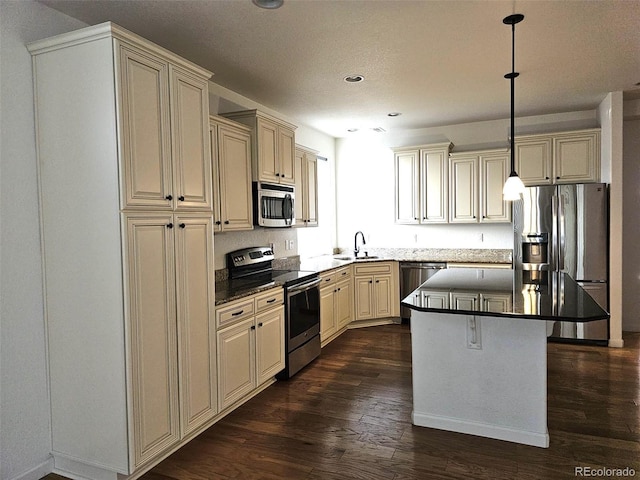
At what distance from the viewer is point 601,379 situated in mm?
3721

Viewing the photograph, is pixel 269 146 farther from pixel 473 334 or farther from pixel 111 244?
pixel 473 334

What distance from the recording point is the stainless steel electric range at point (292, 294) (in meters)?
3.85

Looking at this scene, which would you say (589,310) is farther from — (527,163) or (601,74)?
(527,163)

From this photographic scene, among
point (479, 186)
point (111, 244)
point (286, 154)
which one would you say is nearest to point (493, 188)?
point (479, 186)

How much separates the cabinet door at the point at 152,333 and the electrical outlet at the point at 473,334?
6.05 feet

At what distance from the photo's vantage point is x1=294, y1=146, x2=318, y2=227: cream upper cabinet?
485 centimetres

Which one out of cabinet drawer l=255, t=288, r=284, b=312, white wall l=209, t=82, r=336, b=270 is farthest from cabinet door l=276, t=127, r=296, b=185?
cabinet drawer l=255, t=288, r=284, b=312

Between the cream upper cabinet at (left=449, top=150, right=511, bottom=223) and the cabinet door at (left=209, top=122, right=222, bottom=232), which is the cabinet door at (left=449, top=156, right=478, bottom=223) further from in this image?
the cabinet door at (left=209, top=122, right=222, bottom=232)

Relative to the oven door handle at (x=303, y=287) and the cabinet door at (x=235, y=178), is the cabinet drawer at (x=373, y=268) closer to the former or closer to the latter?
the oven door handle at (x=303, y=287)

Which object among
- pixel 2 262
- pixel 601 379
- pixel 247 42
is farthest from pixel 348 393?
pixel 247 42

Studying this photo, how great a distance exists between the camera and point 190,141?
2723 mm

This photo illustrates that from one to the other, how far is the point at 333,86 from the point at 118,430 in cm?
324

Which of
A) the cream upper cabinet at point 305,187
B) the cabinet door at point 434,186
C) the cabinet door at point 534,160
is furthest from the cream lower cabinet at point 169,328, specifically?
the cabinet door at point 534,160

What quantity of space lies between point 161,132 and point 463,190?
4.15 m
